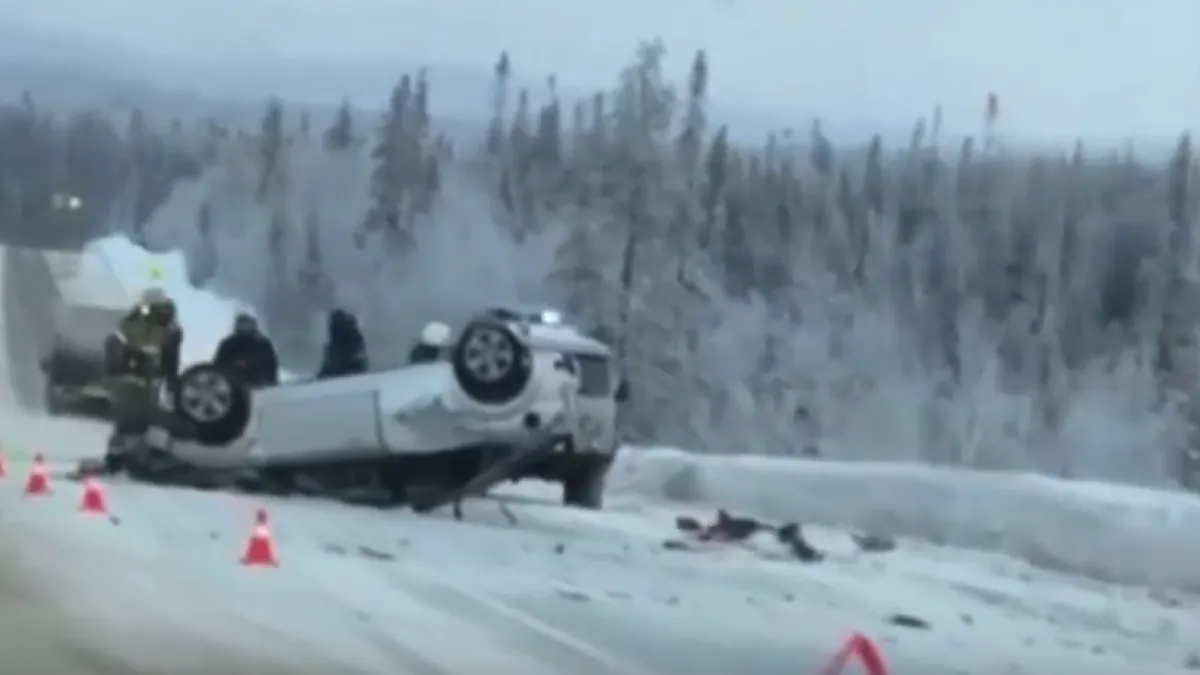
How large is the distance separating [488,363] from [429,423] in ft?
0.42

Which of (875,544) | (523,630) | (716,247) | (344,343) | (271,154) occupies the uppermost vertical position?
(271,154)

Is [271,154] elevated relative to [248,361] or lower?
elevated

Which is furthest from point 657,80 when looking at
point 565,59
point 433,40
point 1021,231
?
point 1021,231

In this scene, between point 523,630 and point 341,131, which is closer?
point 523,630

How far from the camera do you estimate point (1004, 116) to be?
3203 millimetres

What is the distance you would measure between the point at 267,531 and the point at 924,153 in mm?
1103

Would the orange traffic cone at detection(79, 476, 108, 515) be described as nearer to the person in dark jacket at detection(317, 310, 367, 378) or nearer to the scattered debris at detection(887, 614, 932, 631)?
the person in dark jacket at detection(317, 310, 367, 378)

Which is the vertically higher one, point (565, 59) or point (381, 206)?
point (565, 59)

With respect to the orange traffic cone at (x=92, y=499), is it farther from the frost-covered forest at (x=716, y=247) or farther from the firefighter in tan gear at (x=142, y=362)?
the frost-covered forest at (x=716, y=247)

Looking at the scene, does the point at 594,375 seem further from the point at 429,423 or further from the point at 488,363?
the point at 429,423

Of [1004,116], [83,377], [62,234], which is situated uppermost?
[1004,116]

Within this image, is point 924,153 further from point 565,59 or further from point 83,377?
point 83,377

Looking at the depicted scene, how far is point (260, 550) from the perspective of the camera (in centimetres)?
306

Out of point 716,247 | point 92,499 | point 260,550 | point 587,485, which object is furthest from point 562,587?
point 92,499
